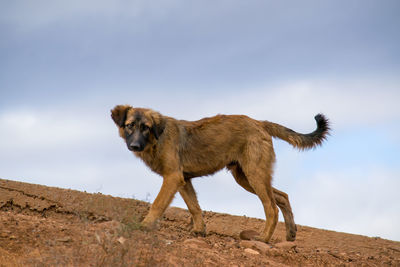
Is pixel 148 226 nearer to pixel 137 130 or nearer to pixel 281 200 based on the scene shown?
pixel 137 130

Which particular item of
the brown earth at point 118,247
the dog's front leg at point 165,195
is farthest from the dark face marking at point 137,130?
the brown earth at point 118,247

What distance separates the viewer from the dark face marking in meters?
8.91

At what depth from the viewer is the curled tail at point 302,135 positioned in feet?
34.9

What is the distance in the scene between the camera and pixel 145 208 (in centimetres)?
1278

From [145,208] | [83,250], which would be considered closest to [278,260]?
[83,250]

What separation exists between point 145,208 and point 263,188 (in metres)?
4.07

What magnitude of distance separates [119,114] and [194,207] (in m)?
2.41

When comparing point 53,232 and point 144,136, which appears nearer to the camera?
point 53,232

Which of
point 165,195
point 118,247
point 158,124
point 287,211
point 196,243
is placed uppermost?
point 158,124

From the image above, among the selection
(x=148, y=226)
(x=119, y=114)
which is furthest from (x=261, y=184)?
(x=119, y=114)

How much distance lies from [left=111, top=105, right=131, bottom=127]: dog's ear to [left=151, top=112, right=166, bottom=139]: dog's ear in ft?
1.77

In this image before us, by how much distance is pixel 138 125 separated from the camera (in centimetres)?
905

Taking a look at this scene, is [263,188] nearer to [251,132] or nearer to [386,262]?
[251,132]

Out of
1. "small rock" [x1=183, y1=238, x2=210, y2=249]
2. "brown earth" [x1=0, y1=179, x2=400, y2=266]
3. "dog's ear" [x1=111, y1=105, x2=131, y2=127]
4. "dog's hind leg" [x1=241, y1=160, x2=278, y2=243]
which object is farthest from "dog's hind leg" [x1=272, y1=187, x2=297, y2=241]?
"dog's ear" [x1=111, y1=105, x2=131, y2=127]
